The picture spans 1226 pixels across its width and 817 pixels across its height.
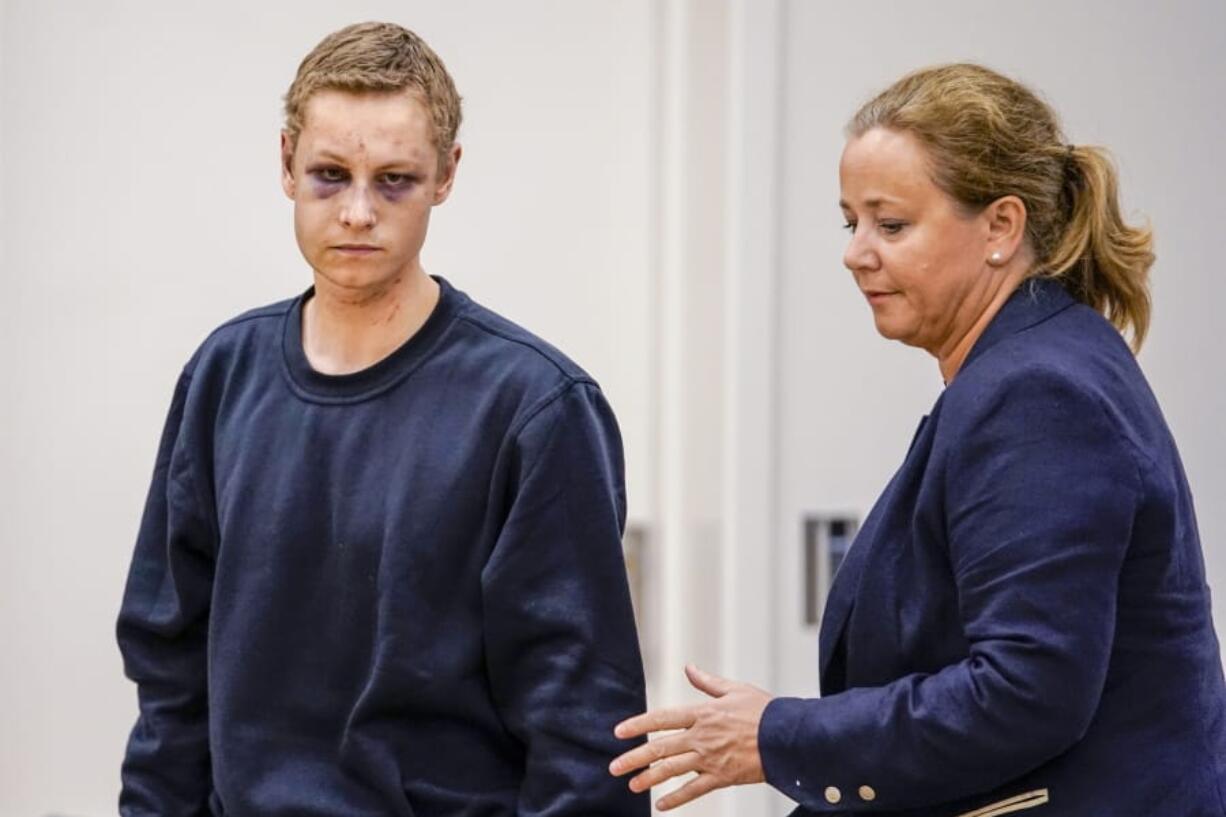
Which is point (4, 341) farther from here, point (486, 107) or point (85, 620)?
point (486, 107)

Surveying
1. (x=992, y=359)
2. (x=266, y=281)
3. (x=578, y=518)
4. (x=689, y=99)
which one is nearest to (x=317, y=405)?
(x=578, y=518)

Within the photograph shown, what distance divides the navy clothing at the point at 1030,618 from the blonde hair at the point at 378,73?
0.51 m

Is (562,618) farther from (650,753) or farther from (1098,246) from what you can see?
(1098,246)

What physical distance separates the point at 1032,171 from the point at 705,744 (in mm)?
565

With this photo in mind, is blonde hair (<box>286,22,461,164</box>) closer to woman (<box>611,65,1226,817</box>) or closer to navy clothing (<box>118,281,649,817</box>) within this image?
navy clothing (<box>118,281,649,817</box>)

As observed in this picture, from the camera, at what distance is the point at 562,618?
156cm

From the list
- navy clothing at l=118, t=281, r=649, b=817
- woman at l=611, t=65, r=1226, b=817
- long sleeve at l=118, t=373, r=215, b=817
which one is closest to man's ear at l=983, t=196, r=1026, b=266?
woman at l=611, t=65, r=1226, b=817

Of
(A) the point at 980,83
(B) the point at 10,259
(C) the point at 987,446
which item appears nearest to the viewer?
(C) the point at 987,446

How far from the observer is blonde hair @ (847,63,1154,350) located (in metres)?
1.52

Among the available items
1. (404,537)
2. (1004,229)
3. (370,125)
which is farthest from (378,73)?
(1004,229)

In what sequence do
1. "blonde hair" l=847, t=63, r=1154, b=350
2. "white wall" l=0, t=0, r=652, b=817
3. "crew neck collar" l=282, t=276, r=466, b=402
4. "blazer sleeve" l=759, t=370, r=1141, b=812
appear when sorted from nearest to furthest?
"blazer sleeve" l=759, t=370, r=1141, b=812
"blonde hair" l=847, t=63, r=1154, b=350
"crew neck collar" l=282, t=276, r=466, b=402
"white wall" l=0, t=0, r=652, b=817

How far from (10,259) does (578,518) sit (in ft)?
4.53

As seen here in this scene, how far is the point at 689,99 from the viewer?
2.76m

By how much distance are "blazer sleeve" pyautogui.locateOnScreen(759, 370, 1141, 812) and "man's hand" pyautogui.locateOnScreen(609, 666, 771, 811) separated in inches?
4.4
